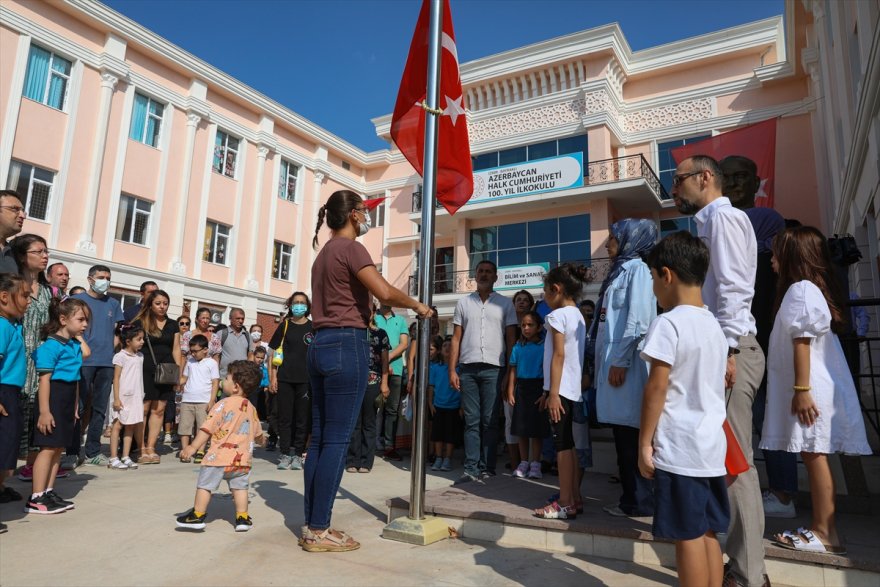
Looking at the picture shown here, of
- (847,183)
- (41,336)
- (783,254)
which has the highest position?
(847,183)

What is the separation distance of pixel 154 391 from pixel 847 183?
37.5 ft

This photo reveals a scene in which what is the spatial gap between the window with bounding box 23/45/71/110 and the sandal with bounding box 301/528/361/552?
58.6ft

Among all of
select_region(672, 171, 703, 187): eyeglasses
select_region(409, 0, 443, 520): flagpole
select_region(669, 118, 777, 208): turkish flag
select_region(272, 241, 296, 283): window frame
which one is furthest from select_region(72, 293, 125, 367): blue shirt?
select_region(272, 241, 296, 283): window frame

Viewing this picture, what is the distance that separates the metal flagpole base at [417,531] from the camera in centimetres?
306

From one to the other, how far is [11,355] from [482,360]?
3379 millimetres

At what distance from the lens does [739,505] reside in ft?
7.45

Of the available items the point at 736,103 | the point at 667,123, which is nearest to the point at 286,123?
the point at 667,123

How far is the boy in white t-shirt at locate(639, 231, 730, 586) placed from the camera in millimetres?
1986

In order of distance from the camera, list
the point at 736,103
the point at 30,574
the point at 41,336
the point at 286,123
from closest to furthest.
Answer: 1. the point at 30,574
2. the point at 41,336
3. the point at 736,103
4. the point at 286,123

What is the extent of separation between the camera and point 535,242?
19625mm

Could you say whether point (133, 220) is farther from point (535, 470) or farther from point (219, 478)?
point (535, 470)

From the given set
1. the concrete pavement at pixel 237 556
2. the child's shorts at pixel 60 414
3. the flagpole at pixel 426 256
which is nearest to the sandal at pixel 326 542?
the concrete pavement at pixel 237 556

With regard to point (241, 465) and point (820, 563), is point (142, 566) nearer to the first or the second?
point (241, 465)

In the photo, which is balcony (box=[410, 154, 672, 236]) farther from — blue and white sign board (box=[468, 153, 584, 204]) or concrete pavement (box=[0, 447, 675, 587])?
concrete pavement (box=[0, 447, 675, 587])
